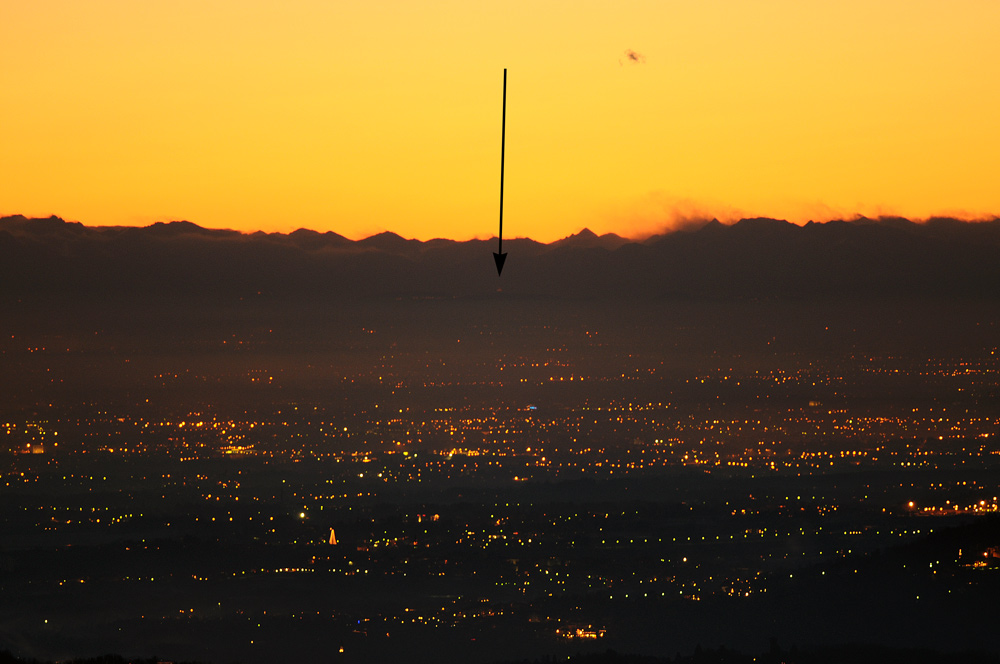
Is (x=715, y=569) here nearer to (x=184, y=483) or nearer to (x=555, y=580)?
(x=555, y=580)

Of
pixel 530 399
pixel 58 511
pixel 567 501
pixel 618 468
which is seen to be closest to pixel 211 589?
pixel 58 511

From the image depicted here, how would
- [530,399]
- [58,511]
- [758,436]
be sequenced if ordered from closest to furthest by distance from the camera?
[58,511], [758,436], [530,399]

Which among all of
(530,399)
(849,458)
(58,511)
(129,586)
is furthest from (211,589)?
(530,399)

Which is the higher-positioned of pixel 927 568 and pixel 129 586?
pixel 927 568

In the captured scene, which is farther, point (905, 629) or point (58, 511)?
point (58, 511)

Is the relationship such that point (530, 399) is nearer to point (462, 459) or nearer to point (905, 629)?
point (462, 459)

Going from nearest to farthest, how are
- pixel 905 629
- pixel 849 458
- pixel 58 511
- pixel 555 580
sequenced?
pixel 905 629, pixel 555 580, pixel 58 511, pixel 849 458

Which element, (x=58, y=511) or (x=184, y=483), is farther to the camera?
(x=184, y=483)

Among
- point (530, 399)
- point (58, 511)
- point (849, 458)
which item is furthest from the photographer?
point (530, 399)

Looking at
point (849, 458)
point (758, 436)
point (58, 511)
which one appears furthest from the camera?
point (758, 436)
